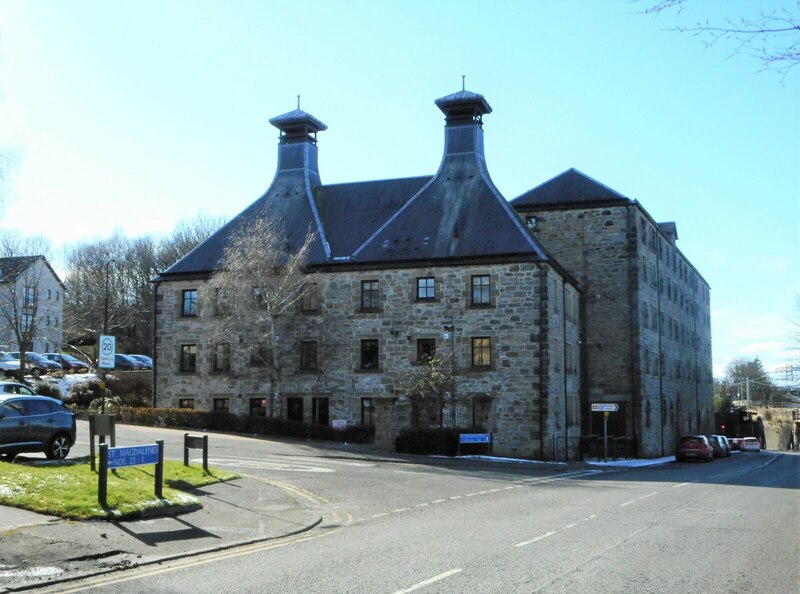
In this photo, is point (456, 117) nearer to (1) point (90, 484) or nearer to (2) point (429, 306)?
(2) point (429, 306)

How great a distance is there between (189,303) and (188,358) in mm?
2832

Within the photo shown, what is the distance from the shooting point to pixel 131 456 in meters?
14.5

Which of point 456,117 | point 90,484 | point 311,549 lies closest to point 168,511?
point 90,484

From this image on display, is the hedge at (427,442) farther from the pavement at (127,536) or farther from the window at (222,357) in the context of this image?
the pavement at (127,536)

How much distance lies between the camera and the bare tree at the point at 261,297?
135 ft

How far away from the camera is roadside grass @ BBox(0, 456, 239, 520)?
527 inches

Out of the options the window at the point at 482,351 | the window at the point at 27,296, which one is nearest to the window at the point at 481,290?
the window at the point at 482,351

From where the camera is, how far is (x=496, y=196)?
42062mm

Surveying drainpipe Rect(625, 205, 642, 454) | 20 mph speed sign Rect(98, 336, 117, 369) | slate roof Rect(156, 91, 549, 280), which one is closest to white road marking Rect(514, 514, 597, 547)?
20 mph speed sign Rect(98, 336, 117, 369)

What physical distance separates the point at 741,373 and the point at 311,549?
431 ft

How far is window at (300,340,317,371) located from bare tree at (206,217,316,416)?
64 centimetres

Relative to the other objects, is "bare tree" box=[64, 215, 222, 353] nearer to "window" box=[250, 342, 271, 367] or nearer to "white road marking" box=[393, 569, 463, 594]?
"window" box=[250, 342, 271, 367]

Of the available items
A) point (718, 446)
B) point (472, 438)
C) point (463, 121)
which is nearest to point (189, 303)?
point (463, 121)

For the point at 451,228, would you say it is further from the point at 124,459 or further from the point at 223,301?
the point at 124,459
